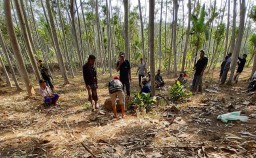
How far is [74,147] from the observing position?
3490 mm

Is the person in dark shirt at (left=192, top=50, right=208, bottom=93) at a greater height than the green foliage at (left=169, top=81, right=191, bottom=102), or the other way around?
the person in dark shirt at (left=192, top=50, right=208, bottom=93)

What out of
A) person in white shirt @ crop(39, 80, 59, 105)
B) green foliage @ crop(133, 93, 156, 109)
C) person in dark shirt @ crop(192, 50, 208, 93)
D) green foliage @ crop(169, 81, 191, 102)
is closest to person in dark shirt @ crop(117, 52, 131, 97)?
green foliage @ crop(133, 93, 156, 109)

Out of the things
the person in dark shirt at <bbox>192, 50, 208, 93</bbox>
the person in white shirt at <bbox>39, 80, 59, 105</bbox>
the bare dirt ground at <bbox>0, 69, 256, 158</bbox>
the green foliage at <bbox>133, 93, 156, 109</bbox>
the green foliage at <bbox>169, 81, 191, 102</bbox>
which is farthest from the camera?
the person in dark shirt at <bbox>192, 50, 208, 93</bbox>

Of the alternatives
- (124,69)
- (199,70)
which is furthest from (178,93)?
(124,69)

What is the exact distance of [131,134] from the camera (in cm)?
407

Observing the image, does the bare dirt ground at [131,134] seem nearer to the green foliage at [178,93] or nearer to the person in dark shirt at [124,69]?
the green foliage at [178,93]

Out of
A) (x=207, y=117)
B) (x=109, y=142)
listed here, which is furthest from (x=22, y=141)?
(x=207, y=117)

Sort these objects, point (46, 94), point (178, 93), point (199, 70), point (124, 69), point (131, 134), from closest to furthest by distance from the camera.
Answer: point (131, 134) → point (124, 69) → point (46, 94) → point (178, 93) → point (199, 70)

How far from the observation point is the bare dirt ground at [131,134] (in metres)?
3.21

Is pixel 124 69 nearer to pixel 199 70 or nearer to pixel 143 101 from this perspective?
pixel 143 101

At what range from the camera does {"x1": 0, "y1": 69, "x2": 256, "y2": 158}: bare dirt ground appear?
3.21m

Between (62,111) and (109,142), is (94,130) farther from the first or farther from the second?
(62,111)

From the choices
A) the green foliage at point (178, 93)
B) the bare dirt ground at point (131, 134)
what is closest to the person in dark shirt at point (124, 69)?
the bare dirt ground at point (131, 134)

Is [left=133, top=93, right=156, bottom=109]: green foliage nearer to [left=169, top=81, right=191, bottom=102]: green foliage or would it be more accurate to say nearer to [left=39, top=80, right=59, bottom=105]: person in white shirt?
[left=169, top=81, right=191, bottom=102]: green foliage
